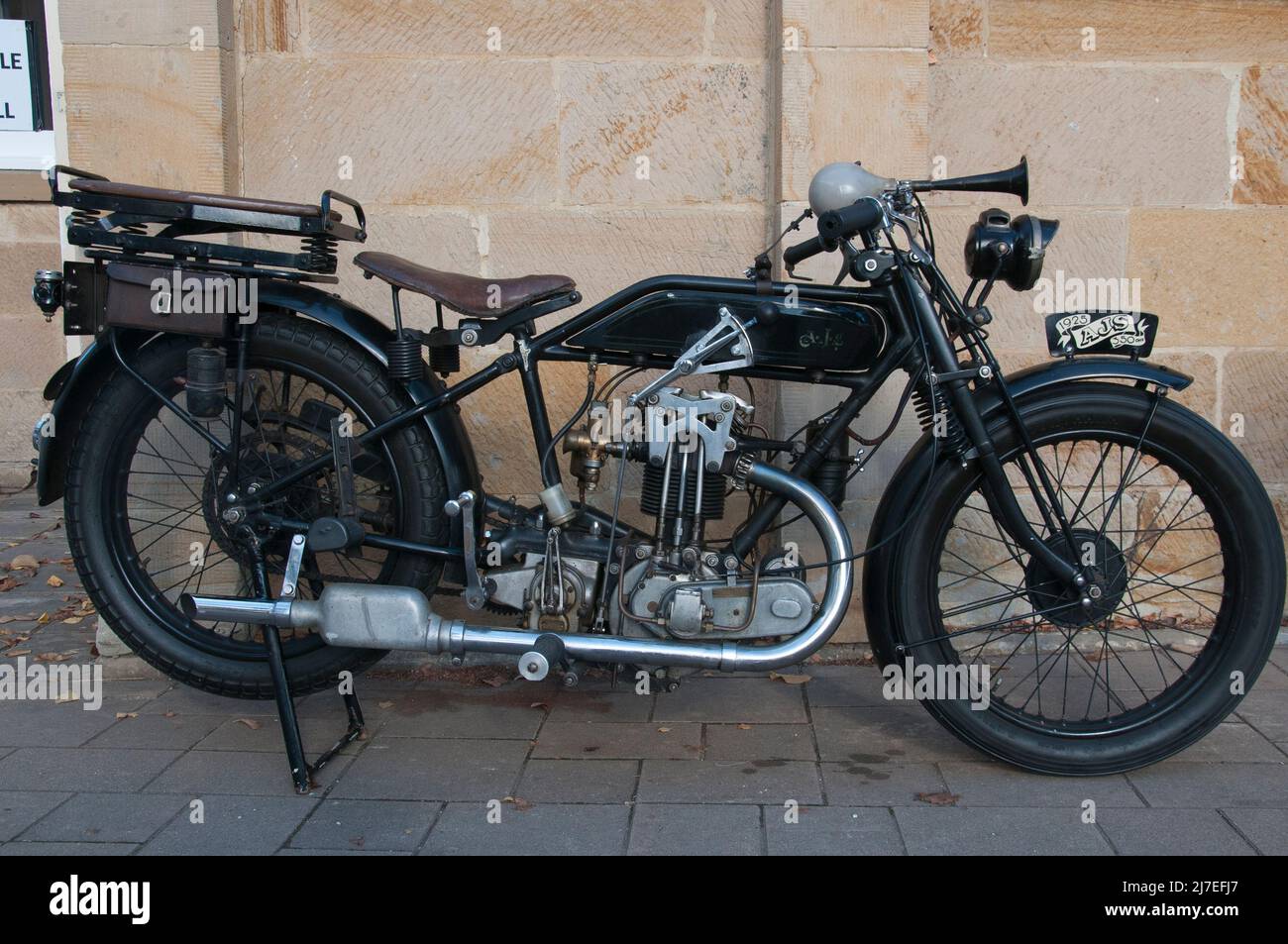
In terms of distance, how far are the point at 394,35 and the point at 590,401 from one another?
175cm

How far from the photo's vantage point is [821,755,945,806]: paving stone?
Answer: 303cm

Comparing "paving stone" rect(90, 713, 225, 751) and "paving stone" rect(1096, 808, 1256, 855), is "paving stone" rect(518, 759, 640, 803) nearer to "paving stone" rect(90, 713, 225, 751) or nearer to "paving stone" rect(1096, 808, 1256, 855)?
"paving stone" rect(90, 713, 225, 751)

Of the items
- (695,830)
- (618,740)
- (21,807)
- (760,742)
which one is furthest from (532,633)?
(21,807)

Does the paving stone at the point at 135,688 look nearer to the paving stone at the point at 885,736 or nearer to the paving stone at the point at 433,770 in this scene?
the paving stone at the point at 433,770

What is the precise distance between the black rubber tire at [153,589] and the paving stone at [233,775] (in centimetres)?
18

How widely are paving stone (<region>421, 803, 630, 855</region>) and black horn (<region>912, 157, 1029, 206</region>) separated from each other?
174cm

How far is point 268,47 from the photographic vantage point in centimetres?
411

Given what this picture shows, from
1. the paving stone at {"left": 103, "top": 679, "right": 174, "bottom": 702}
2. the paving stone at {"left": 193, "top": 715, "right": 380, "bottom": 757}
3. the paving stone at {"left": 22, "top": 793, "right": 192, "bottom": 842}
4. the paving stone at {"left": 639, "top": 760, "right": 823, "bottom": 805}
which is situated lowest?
the paving stone at {"left": 103, "top": 679, "right": 174, "bottom": 702}

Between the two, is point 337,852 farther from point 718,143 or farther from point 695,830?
point 718,143

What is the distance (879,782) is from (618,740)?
747 mm

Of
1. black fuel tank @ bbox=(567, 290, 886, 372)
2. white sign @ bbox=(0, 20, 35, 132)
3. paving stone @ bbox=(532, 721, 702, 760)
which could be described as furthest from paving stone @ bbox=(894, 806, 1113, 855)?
white sign @ bbox=(0, 20, 35, 132)

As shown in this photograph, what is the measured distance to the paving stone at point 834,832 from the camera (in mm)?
2771

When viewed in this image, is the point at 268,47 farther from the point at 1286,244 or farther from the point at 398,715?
the point at 1286,244
